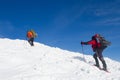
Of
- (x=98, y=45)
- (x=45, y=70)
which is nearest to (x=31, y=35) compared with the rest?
(x=98, y=45)

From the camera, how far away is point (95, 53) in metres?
18.6

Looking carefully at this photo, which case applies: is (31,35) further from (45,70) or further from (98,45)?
(45,70)

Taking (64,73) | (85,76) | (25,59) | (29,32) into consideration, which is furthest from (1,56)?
(29,32)

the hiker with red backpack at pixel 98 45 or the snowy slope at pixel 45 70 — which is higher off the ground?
the hiker with red backpack at pixel 98 45

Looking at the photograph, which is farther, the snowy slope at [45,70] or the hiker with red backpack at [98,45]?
the hiker with red backpack at [98,45]

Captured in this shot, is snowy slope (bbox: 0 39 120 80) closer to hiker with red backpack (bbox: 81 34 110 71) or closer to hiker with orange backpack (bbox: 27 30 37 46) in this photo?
hiker with red backpack (bbox: 81 34 110 71)

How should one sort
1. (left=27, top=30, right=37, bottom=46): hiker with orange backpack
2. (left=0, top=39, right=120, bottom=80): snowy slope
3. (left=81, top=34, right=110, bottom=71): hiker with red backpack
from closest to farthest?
(left=0, top=39, right=120, bottom=80): snowy slope
(left=81, top=34, right=110, bottom=71): hiker with red backpack
(left=27, top=30, right=37, bottom=46): hiker with orange backpack

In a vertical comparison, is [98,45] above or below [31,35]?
below

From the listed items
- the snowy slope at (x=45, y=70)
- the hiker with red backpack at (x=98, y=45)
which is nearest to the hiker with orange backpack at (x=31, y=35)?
the snowy slope at (x=45, y=70)

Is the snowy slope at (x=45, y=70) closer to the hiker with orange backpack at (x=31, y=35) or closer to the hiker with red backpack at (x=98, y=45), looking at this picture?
the hiker with red backpack at (x=98, y=45)

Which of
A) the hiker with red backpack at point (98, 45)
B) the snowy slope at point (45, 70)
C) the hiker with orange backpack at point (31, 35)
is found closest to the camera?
the snowy slope at point (45, 70)

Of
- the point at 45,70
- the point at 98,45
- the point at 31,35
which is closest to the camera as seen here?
the point at 45,70

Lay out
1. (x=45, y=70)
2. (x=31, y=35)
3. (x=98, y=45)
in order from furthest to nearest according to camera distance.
A: (x=31, y=35), (x=98, y=45), (x=45, y=70)

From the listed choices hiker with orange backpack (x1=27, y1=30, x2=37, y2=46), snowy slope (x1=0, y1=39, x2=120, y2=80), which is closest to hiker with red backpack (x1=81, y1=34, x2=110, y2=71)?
snowy slope (x1=0, y1=39, x2=120, y2=80)
